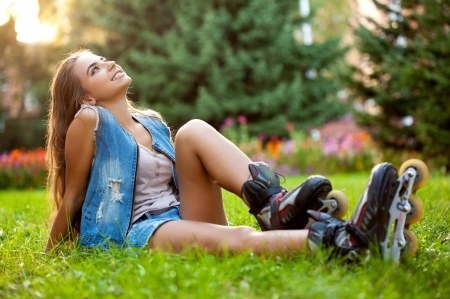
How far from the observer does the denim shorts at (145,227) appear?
2174 mm

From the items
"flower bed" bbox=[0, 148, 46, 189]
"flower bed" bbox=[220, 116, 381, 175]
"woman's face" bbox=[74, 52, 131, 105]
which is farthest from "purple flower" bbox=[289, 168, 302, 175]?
"woman's face" bbox=[74, 52, 131, 105]

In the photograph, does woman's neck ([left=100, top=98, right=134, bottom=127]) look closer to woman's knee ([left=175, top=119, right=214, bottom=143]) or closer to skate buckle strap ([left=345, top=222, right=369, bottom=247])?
woman's knee ([left=175, top=119, right=214, bottom=143])

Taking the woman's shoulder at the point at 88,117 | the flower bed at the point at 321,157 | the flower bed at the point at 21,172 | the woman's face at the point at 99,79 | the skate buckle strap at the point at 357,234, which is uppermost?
the woman's face at the point at 99,79

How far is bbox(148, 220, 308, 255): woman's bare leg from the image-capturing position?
1.92 metres

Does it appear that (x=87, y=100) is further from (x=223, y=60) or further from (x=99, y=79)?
(x=223, y=60)

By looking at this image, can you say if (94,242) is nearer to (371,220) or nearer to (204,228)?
Answer: (204,228)

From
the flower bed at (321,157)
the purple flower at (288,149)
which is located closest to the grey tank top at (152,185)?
the flower bed at (321,157)

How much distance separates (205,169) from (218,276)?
0.68 m

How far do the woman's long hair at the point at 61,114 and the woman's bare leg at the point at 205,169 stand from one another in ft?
1.99

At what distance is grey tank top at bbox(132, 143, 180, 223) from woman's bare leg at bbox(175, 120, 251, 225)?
0.12 meters

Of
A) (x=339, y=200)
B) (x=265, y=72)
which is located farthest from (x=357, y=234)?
(x=265, y=72)

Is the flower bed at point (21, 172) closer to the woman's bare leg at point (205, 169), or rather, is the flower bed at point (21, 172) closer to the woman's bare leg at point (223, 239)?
the woman's bare leg at point (205, 169)

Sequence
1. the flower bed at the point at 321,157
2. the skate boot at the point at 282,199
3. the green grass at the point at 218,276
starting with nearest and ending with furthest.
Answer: the green grass at the point at 218,276
the skate boot at the point at 282,199
the flower bed at the point at 321,157

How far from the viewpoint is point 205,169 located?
2.27m
